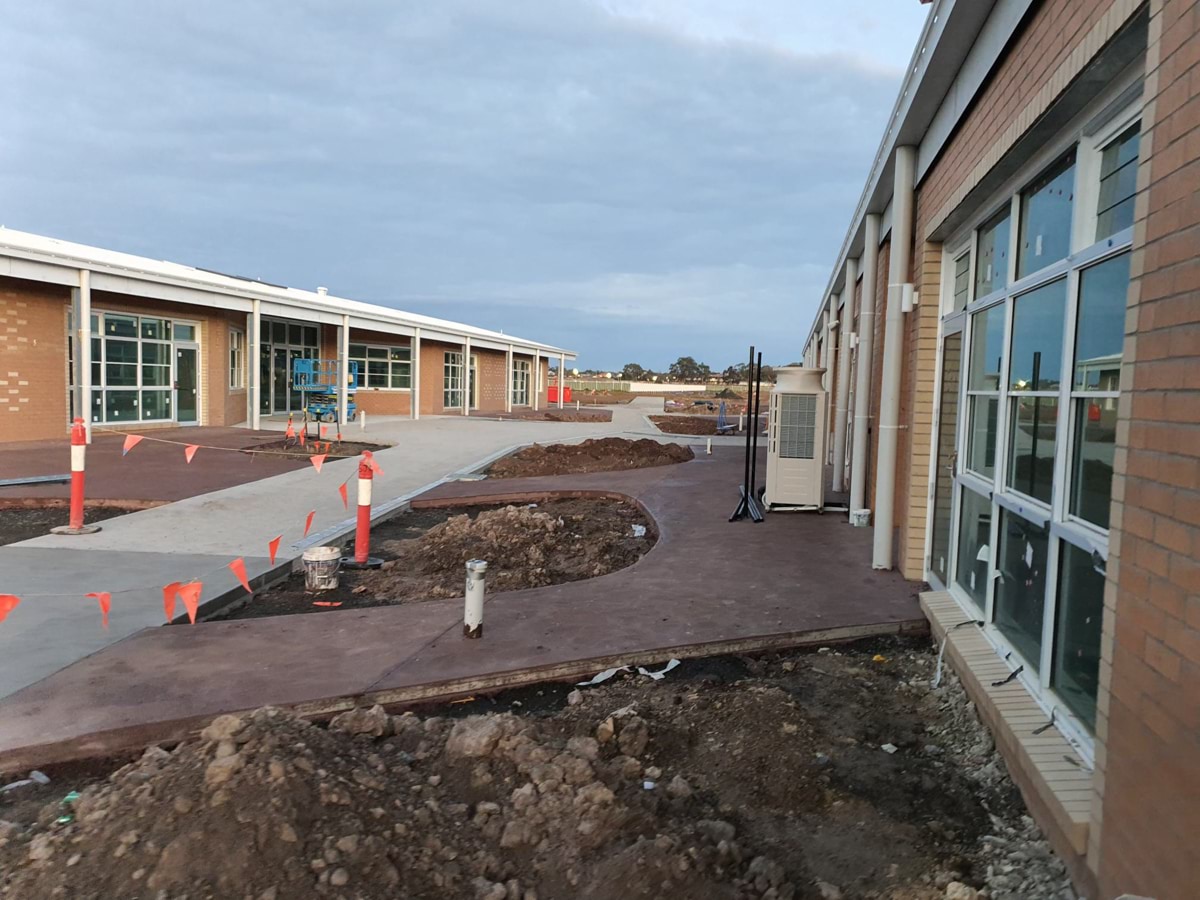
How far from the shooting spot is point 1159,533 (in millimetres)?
2330

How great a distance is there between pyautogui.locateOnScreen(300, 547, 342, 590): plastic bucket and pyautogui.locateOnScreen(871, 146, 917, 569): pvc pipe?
15.6 feet

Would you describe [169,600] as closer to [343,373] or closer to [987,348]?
[987,348]

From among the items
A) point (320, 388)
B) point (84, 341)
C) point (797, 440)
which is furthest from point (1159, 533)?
point (320, 388)

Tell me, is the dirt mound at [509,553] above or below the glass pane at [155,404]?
below

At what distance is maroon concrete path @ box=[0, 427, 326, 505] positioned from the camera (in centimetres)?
1091

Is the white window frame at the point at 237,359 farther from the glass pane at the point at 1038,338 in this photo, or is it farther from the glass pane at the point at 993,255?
the glass pane at the point at 1038,338

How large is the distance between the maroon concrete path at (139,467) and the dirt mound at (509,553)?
4619 mm

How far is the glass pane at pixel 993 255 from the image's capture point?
5.02 m

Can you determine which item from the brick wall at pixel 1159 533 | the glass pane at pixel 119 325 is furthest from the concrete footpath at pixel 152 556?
the glass pane at pixel 119 325

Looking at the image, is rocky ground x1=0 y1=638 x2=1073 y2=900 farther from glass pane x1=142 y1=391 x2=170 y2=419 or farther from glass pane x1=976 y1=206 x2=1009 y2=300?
glass pane x1=142 y1=391 x2=170 y2=419

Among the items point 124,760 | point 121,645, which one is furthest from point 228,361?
point 124,760

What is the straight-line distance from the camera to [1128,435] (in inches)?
102

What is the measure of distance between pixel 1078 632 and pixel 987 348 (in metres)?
2.37

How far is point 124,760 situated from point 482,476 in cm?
1074
